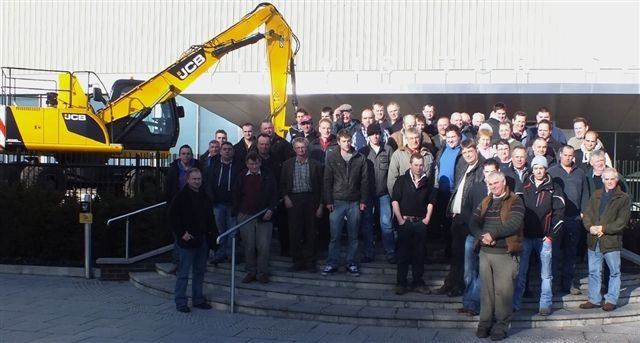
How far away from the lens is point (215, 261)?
11227 mm

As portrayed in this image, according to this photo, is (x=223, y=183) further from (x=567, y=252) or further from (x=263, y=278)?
(x=567, y=252)

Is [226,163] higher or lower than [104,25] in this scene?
lower

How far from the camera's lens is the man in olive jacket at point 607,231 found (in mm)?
9055

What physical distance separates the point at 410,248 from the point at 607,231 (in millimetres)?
2384

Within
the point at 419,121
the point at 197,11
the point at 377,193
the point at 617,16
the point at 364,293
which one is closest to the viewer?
the point at 364,293

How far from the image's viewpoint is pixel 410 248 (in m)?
9.34

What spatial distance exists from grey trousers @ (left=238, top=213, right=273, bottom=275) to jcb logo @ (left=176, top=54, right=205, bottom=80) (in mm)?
6992

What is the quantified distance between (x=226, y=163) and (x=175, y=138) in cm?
852

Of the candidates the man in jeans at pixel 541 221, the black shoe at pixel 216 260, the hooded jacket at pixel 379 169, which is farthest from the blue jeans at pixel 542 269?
the black shoe at pixel 216 260

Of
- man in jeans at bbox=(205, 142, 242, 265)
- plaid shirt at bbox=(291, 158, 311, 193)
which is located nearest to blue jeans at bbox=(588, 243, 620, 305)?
plaid shirt at bbox=(291, 158, 311, 193)

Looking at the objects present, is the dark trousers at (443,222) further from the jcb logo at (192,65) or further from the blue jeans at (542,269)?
the jcb logo at (192,65)

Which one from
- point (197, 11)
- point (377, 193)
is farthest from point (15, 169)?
point (197, 11)

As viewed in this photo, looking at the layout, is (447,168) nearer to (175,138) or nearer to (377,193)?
(377,193)

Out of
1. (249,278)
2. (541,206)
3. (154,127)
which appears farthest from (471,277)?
(154,127)
